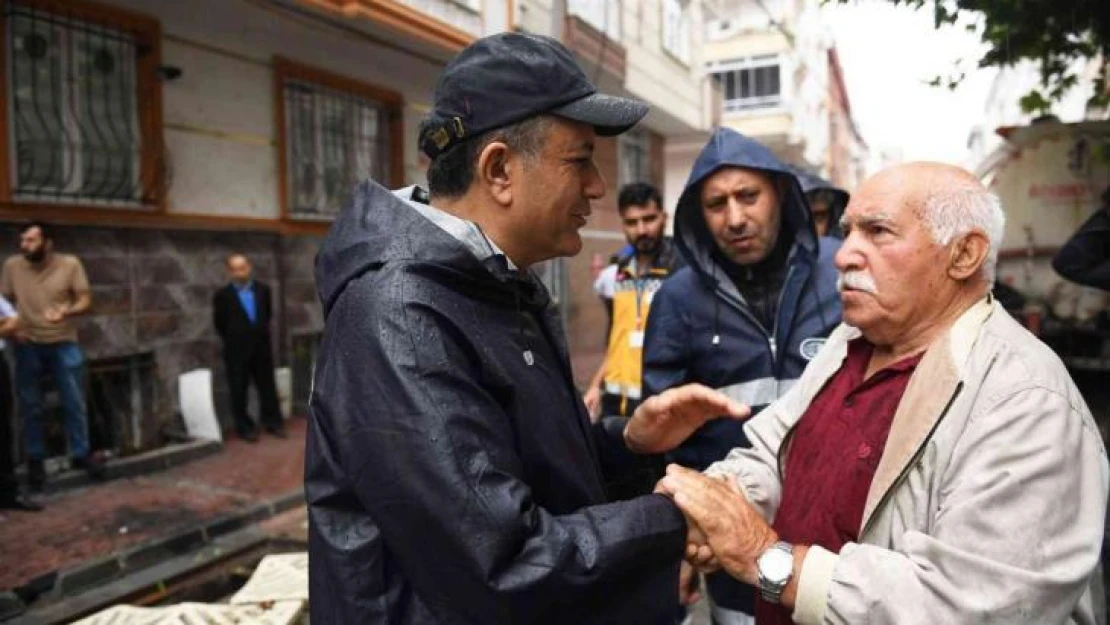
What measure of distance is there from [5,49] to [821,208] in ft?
20.8

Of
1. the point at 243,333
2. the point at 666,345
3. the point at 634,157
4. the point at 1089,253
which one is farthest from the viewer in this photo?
the point at 634,157

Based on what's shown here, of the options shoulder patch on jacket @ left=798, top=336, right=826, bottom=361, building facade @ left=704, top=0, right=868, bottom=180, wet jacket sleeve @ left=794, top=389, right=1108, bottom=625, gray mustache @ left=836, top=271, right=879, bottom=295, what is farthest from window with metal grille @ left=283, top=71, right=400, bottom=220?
building facade @ left=704, top=0, right=868, bottom=180

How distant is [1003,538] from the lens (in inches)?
57.0

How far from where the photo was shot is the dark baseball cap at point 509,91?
1.55 meters

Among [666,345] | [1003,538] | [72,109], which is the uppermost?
[72,109]

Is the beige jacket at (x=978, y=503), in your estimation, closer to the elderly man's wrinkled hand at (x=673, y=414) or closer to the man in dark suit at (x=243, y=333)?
the elderly man's wrinkled hand at (x=673, y=414)

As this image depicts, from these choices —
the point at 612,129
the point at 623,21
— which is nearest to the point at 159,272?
the point at 612,129

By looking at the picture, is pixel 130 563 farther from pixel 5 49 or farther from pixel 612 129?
pixel 612 129

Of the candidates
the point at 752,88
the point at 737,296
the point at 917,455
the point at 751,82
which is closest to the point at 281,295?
the point at 737,296

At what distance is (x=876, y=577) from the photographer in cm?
154

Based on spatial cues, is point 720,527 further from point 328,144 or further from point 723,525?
point 328,144

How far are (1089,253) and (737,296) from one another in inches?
62.4

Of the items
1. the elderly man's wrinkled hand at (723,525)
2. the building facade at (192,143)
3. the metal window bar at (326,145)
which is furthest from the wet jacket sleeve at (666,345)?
the metal window bar at (326,145)

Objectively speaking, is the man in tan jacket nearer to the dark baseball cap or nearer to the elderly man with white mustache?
the dark baseball cap
